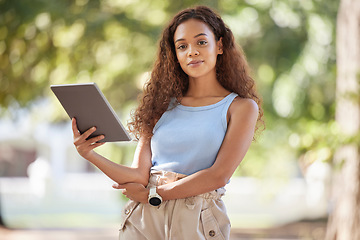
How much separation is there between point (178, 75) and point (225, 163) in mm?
450

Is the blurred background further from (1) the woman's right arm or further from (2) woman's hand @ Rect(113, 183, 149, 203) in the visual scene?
(2) woman's hand @ Rect(113, 183, 149, 203)

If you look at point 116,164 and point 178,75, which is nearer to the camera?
point 116,164

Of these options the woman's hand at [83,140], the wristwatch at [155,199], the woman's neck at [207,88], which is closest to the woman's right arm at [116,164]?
the woman's hand at [83,140]

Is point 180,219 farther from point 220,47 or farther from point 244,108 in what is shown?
point 220,47

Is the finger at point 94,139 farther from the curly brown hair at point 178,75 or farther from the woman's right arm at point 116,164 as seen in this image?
the curly brown hair at point 178,75

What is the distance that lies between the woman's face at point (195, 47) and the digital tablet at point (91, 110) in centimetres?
33

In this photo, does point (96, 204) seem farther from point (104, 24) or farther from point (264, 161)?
point (104, 24)

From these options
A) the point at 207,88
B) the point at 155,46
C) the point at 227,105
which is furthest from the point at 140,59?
the point at 227,105

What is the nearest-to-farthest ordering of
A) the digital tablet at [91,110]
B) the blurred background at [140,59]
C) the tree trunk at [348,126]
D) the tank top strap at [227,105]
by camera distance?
1. the digital tablet at [91,110]
2. the tank top strap at [227,105]
3. the tree trunk at [348,126]
4. the blurred background at [140,59]

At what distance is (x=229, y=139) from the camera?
189cm

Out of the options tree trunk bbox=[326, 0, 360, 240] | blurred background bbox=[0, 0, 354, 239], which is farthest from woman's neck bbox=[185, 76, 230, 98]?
blurred background bbox=[0, 0, 354, 239]

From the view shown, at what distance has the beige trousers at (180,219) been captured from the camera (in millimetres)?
1879

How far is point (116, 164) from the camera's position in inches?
78.7


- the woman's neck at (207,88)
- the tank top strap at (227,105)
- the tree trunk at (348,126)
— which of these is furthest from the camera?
the tree trunk at (348,126)
